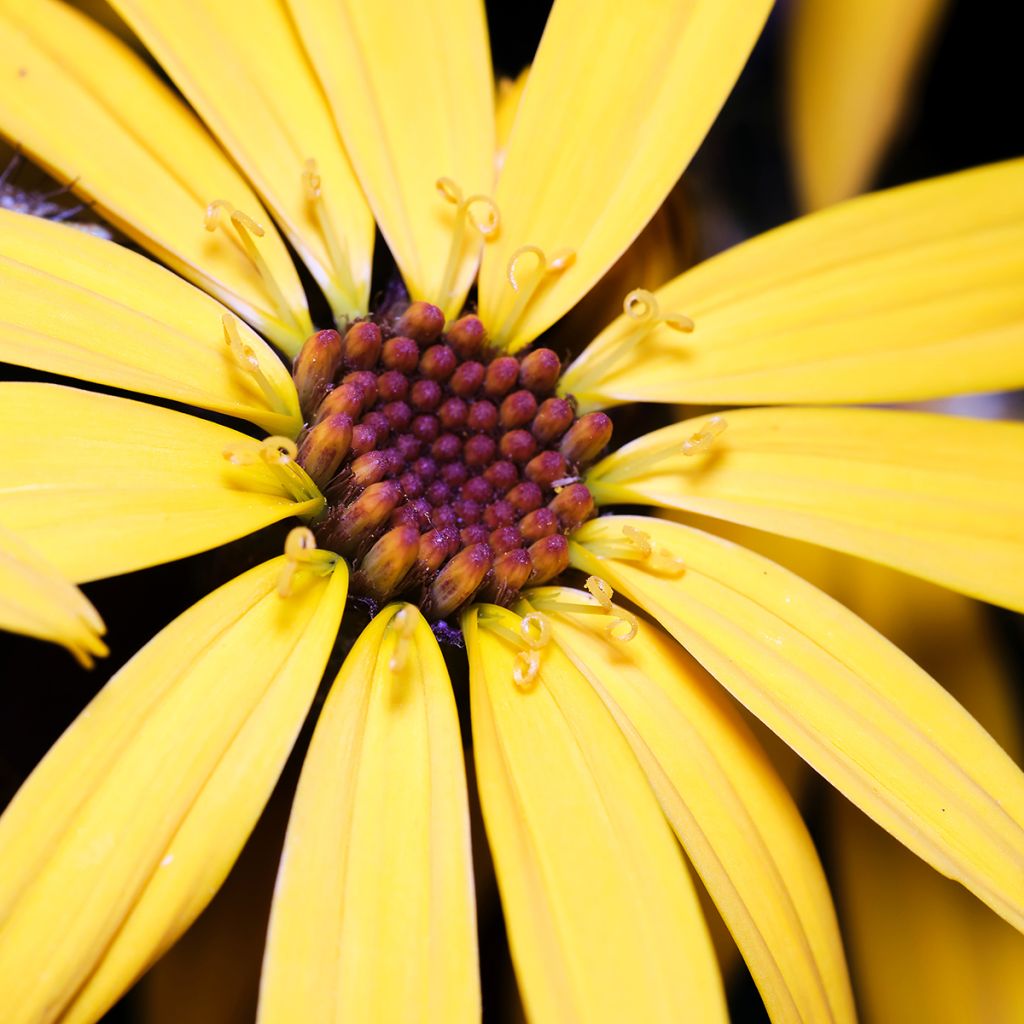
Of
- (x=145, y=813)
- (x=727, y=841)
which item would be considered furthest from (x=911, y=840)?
(x=145, y=813)

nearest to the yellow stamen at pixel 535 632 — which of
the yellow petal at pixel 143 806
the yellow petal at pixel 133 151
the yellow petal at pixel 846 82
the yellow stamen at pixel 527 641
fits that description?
the yellow stamen at pixel 527 641

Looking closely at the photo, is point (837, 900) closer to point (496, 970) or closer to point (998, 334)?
point (496, 970)

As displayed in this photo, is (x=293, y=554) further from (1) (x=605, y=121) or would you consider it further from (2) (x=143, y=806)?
(1) (x=605, y=121)

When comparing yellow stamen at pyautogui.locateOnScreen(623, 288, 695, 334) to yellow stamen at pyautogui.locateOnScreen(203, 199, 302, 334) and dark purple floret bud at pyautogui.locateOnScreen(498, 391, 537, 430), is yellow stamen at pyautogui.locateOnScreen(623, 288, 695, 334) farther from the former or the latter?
yellow stamen at pyautogui.locateOnScreen(203, 199, 302, 334)

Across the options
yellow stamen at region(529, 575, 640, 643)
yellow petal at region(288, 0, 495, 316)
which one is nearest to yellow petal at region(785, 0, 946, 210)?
yellow petal at region(288, 0, 495, 316)

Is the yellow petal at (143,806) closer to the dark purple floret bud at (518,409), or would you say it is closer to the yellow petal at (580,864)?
the yellow petal at (580,864)

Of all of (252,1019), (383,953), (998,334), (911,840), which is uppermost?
(998,334)
